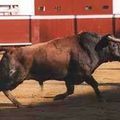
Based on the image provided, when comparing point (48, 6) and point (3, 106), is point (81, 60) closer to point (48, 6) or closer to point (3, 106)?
point (3, 106)

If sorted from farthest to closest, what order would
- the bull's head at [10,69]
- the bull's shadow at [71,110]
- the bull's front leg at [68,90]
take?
the bull's front leg at [68,90] < the bull's head at [10,69] < the bull's shadow at [71,110]

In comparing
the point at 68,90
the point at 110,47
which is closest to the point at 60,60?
the point at 68,90

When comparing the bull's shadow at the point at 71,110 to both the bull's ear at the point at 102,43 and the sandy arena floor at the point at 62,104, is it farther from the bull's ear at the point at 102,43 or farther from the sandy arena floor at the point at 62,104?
the bull's ear at the point at 102,43

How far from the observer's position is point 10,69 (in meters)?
6.77

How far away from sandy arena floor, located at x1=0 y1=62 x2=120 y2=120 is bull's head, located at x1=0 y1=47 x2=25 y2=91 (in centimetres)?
26

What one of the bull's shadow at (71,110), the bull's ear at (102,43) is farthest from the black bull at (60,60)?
the bull's shadow at (71,110)

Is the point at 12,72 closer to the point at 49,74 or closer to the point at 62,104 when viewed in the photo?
the point at 49,74

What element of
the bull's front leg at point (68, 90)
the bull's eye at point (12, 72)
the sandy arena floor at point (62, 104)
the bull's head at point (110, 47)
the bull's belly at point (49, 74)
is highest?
the bull's head at point (110, 47)

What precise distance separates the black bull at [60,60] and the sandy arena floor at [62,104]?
0.64 feet

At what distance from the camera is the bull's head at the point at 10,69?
6754 mm

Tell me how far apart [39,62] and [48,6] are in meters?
12.6

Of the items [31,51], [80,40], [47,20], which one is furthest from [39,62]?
[47,20]

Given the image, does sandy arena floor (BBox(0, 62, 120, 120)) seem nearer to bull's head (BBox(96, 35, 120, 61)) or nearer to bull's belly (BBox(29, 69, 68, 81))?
bull's belly (BBox(29, 69, 68, 81))

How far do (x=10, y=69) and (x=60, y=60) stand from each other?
0.58 metres
